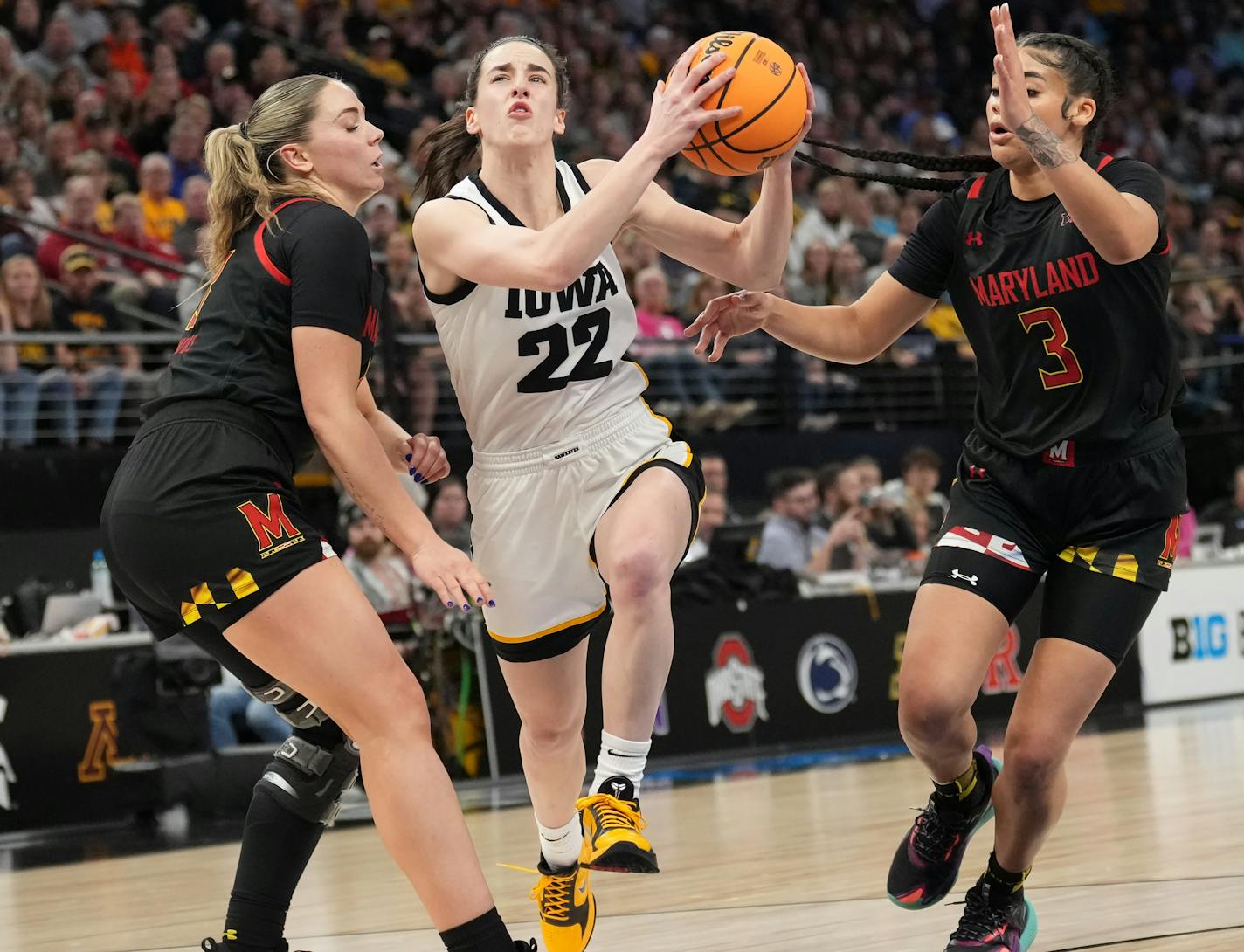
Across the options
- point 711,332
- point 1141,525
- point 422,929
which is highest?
point 711,332

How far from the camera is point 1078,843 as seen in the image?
6.08 metres

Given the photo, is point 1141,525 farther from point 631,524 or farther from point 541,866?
point 541,866

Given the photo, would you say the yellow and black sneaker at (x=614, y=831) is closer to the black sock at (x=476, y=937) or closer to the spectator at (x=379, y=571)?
the black sock at (x=476, y=937)

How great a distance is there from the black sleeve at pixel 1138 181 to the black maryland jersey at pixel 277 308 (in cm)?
195

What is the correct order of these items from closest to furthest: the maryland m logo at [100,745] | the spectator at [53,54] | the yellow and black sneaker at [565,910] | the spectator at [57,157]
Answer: the yellow and black sneaker at [565,910], the maryland m logo at [100,745], the spectator at [57,157], the spectator at [53,54]

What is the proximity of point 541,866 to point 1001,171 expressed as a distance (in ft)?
7.75

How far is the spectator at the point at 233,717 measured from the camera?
8570 mm

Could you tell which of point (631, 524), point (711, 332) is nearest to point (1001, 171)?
point (711, 332)

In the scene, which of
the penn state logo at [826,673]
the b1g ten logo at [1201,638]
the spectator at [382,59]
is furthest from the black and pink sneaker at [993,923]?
the spectator at [382,59]

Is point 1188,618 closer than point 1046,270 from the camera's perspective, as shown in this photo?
No

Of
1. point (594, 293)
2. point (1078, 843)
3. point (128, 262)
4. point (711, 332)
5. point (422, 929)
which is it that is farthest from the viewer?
point (128, 262)

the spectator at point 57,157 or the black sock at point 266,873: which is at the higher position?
the spectator at point 57,157

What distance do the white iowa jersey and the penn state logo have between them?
583 cm

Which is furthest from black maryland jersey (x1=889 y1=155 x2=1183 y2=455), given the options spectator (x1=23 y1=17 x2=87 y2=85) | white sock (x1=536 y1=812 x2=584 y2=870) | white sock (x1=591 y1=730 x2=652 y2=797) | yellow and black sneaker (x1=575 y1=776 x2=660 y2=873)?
spectator (x1=23 y1=17 x2=87 y2=85)
